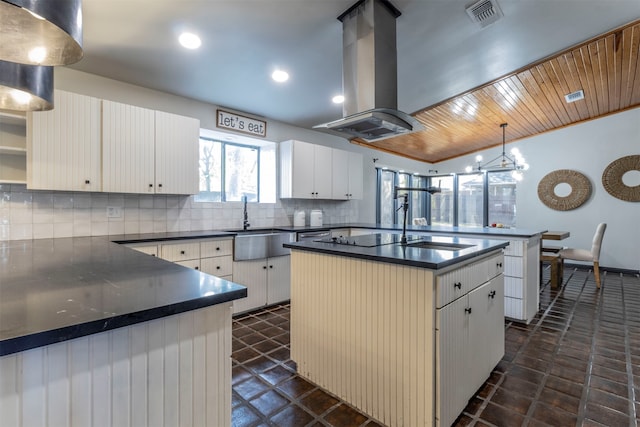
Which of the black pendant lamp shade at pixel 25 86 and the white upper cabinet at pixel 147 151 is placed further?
the white upper cabinet at pixel 147 151

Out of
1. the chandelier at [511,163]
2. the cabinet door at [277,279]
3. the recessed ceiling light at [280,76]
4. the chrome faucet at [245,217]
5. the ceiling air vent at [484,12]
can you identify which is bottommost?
the cabinet door at [277,279]

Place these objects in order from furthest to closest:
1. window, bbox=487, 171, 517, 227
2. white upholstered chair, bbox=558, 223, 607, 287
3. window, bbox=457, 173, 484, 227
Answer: window, bbox=457, 173, 484, 227 → window, bbox=487, 171, 517, 227 → white upholstered chair, bbox=558, 223, 607, 287

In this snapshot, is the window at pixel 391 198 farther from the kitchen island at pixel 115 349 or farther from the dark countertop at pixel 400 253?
the kitchen island at pixel 115 349

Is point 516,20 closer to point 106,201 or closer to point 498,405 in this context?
point 498,405

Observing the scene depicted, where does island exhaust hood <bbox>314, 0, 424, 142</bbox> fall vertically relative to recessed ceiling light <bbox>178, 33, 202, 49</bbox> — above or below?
below

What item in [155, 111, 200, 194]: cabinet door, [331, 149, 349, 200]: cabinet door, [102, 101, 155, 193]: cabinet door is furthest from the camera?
[331, 149, 349, 200]: cabinet door

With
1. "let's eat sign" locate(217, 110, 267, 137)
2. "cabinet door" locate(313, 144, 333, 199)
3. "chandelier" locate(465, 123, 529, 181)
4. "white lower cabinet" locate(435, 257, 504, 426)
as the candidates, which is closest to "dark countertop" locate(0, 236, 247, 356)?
"white lower cabinet" locate(435, 257, 504, 426)

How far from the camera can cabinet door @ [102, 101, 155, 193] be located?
8.81ft

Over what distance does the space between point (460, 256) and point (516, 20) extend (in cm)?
213

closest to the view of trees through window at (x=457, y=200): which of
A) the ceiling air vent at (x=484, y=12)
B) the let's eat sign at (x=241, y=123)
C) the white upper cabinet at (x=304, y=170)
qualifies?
the white upper cabinet at (x=304, y=170)

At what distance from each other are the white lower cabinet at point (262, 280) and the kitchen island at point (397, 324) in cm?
134

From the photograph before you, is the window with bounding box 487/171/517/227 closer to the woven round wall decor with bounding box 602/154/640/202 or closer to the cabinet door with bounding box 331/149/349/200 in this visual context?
the woven round wall decor with bounding box 602/154/640/202

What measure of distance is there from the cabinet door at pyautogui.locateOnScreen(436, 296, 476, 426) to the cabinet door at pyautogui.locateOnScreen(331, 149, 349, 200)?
328cm

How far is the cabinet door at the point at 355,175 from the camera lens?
5.16 meters
